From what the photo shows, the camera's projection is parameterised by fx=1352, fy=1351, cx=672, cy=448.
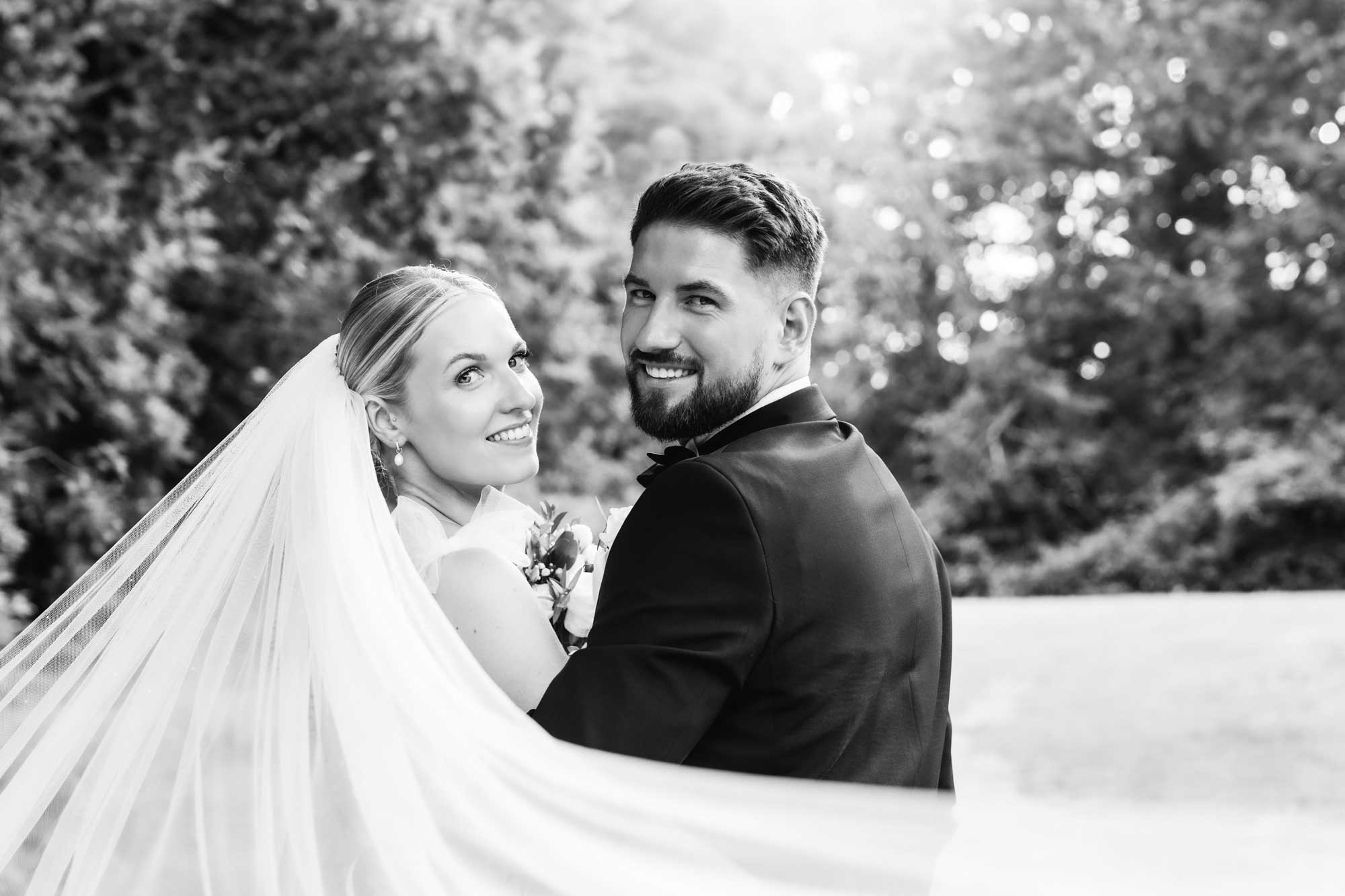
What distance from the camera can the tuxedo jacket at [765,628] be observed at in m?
2.00

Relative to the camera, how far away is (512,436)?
2.77 metres

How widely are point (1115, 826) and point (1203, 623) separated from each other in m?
9.81

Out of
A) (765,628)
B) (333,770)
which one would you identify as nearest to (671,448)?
(765,628)

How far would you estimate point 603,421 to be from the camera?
11430 millimetres

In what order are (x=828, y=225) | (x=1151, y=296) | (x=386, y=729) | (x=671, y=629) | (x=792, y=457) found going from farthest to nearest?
1. (x=828, y=225)
2. (x=1151, y=296)
3. (x=792, y=457)
4. (x=386, y=729)
5. (x=671, y=629)

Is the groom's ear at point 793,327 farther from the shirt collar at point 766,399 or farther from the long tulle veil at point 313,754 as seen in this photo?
the long tulle veil at point 313,754

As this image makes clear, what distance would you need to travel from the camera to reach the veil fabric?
1986 mm

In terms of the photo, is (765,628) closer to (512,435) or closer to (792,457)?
(792,457)

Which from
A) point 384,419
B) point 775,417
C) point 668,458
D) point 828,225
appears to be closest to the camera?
point 775,417

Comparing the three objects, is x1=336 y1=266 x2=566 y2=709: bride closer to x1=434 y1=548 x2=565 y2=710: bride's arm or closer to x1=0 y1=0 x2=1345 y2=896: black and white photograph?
x1=0 y1=0 x2=1345 y2=896: black and white photograph

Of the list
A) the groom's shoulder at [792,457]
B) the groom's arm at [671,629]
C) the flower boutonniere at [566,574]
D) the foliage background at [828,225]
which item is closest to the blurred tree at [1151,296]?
the foliage background at [828,225]

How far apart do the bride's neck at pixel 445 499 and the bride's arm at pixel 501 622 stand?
1.04 feet

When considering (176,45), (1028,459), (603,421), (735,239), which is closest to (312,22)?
(176,45)

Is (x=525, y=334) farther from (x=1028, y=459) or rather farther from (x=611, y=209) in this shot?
(x=1028, y=459)
